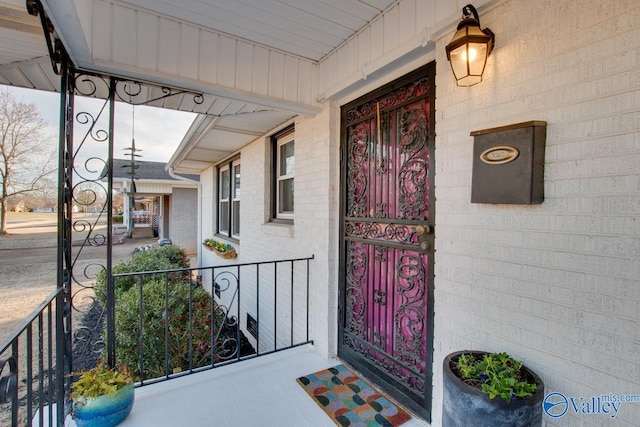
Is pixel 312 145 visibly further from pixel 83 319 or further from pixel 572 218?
pixel 83 319

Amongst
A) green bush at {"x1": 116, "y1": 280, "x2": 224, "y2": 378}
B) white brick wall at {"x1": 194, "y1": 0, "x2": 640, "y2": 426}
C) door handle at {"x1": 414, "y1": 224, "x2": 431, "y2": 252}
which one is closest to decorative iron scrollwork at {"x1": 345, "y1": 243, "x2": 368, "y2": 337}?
door handle at {"x1": 414, "y1": 224, "x2": 431, "y2": 252}

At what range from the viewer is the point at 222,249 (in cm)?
580

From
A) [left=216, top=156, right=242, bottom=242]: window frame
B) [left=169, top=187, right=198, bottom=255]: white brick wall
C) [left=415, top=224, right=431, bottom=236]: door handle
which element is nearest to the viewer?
[left=415, top=224, right=431, bottom=236]: door handle

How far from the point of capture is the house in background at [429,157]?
1099 millimetres

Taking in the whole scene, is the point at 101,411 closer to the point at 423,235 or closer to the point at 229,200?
the point at 423,235

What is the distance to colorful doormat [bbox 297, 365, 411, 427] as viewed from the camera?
6.23 feet

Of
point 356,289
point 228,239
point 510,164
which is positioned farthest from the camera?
point 228,239

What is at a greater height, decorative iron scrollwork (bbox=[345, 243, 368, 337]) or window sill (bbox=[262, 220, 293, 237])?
window sill (bbox=[262, 220, 293, 237])

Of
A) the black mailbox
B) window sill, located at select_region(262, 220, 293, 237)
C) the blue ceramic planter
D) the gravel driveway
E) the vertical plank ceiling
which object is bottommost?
the gravel driveway

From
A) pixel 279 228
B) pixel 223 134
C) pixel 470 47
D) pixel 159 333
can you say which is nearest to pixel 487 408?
pixel 470 47

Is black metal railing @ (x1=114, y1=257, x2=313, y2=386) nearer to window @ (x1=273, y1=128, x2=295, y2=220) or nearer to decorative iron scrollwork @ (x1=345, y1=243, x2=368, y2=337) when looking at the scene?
decorative iron scrollwork @ (x1=345, y1=243, x2=368, y2=337)

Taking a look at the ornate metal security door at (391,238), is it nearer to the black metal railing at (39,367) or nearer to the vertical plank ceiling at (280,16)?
the vertical plank ceiling at (280,16)

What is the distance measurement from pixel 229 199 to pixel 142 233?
1448 cm

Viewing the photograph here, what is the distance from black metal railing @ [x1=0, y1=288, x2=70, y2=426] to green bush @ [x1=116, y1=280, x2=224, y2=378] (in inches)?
31.3
